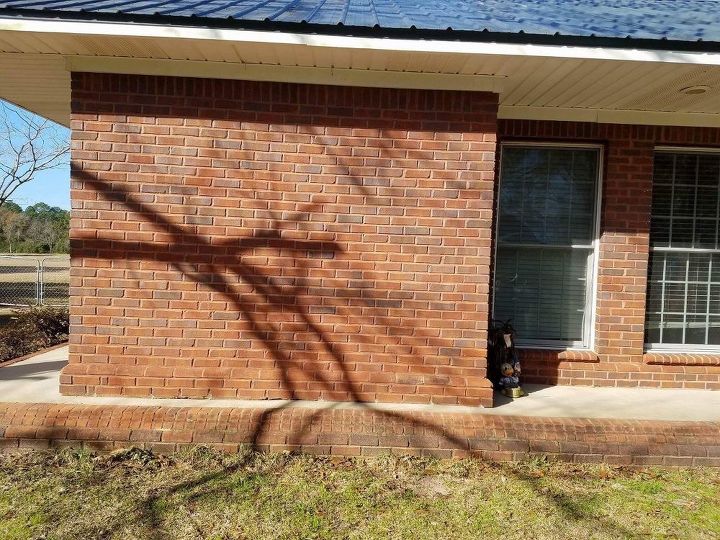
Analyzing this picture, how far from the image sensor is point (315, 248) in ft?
15.6

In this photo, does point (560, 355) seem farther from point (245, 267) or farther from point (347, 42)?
point (347, 42)

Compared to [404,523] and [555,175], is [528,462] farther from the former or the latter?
[555,175]

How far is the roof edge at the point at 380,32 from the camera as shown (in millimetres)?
3979

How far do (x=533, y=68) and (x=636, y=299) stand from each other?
269cm

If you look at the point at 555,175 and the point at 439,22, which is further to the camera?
the point at 555,175

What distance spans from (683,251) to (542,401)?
2432 millimetres

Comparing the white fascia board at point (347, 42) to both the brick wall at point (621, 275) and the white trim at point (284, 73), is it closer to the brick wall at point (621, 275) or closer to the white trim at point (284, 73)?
the white trim at point (284, 73)

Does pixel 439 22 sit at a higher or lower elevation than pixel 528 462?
higher

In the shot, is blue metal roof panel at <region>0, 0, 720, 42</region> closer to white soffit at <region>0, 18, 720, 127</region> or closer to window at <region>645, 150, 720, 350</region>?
white soffit at <region>0, 18, 720, 127</region>

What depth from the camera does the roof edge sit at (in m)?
3.98

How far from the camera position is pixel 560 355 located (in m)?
5.71

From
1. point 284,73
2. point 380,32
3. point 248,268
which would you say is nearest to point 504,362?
point 248,268

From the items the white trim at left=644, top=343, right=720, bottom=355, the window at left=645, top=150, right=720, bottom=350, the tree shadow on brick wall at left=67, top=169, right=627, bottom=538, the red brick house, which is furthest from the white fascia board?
the white trim at left=644, top=343, right=720, bottom=355

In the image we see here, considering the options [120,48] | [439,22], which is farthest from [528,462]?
[120,48]
